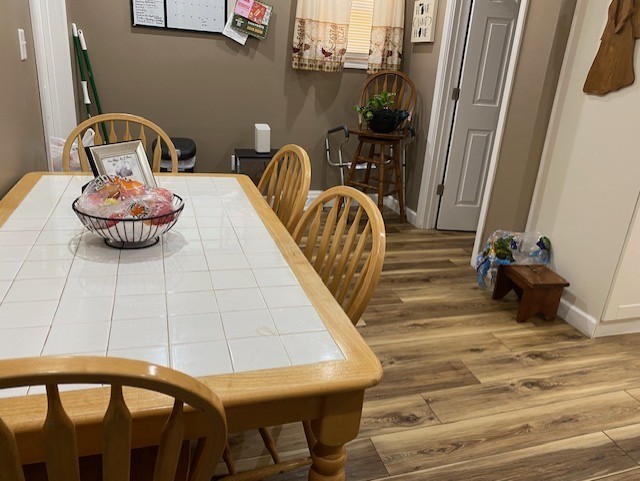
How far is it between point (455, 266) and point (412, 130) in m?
1.21

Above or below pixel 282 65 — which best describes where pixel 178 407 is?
below

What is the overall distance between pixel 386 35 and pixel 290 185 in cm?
242

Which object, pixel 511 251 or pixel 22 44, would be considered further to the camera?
pixel 511 251

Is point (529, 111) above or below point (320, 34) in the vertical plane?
below

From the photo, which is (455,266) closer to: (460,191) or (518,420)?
(460,191)

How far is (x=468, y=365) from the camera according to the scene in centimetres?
218

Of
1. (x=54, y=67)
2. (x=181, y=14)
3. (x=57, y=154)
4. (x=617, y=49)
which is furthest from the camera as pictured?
(x=181, y=14)

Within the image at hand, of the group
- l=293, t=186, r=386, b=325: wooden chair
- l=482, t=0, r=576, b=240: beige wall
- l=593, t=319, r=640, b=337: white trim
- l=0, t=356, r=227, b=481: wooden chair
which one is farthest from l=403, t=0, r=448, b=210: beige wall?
l=0, t=356, r=227, b=481: wooden chair

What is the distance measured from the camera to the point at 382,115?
3637 mm

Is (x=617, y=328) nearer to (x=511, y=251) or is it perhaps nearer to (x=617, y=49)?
(x=511, y=251)

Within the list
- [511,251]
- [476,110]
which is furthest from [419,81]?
[511,251]

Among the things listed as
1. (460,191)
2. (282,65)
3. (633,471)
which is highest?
(282,65)

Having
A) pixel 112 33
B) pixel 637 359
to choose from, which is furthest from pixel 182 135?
pixel 637 359

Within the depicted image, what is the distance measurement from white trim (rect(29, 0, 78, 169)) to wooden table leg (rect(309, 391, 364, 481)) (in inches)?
89.5
